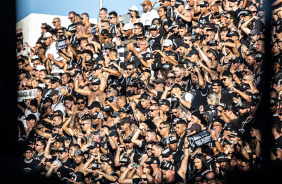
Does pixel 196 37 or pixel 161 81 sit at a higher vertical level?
pixel 196 37

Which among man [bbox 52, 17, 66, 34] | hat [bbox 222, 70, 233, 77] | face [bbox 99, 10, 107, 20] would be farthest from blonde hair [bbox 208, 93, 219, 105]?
man [bbox 52, 17, 66, 34]

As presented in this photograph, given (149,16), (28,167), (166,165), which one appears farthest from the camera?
(149,16)

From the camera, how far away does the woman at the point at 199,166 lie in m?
5.29

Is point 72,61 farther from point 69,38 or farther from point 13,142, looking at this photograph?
point 13,142

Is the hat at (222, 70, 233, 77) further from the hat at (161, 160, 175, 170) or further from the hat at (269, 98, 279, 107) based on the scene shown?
the hat at (161, 160, 175, 170)

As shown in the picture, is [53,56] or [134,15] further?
[53,56]

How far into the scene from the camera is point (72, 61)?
27.3ft

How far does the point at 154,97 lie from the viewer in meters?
6.54

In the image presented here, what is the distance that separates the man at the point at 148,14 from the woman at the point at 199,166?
8.87 ft

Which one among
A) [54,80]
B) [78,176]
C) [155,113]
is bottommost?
[78,176]

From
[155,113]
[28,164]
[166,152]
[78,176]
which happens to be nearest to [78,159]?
[78,176]

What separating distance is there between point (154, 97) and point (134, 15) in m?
1.83

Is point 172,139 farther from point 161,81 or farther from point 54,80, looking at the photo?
point 54,80

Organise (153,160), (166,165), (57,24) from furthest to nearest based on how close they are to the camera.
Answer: (57,24), (153,160), (166,165)
